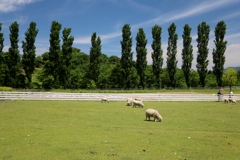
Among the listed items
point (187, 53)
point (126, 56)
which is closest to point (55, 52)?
point (126, 56)


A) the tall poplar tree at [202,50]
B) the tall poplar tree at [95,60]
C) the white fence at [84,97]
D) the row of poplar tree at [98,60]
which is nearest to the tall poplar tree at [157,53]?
the row of poplar tree at [98,60]

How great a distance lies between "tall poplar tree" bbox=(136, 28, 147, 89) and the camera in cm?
5494

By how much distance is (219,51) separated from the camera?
55.4 m

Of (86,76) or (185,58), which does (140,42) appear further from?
(86,76)

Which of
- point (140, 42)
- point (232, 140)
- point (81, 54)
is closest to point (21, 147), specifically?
point (232, 140)

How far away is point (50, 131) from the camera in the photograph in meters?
10.9

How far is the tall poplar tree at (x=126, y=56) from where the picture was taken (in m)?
53.9

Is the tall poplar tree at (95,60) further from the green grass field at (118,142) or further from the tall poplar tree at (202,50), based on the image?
the green grass field at (118,142)

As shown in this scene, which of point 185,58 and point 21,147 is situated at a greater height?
point 185,58

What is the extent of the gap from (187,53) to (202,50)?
3559 millimetres

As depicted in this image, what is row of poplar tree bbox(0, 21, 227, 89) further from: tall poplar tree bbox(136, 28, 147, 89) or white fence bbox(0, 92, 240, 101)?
white fence bbox(0, 92, 240, 101)

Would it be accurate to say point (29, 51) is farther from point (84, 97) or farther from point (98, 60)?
point (84, 97)

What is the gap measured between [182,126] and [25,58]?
43858mm

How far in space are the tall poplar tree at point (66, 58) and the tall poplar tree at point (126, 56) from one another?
12366 mm
